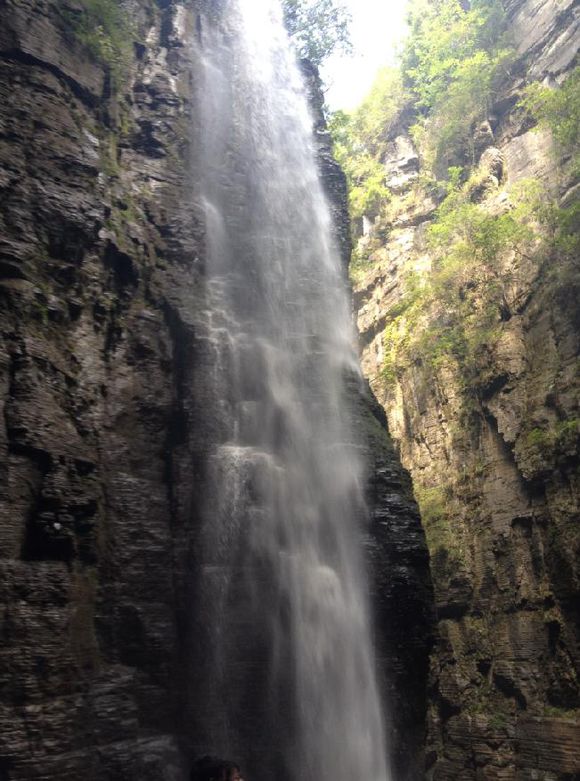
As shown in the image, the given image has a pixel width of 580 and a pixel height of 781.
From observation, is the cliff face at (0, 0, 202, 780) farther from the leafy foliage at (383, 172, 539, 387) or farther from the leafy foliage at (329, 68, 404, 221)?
the leafy foliage at (329, 68, 404, 221)

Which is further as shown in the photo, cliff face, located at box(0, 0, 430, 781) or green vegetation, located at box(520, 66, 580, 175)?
green vegetation, located at box(520, 66, 580, 175)

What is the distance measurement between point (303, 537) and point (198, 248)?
5337mm

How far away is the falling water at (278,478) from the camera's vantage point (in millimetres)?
7812

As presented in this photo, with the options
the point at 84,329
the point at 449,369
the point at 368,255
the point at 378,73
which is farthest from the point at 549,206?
the point at 378,73

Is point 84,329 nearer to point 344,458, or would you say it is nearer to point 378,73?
point 344,458

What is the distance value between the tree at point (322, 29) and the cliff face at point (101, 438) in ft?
36.9

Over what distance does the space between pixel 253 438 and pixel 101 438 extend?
2.42m

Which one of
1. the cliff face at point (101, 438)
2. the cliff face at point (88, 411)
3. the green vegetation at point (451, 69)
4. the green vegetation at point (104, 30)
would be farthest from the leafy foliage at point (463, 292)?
the green vegetation at point (104, 30)

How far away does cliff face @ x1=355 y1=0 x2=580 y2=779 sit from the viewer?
10836mm

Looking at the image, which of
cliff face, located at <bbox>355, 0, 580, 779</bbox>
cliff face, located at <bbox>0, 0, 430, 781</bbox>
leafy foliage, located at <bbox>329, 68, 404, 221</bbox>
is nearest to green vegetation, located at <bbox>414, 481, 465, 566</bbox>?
cliff face, located at <bbox>355, 0, 580, 779</bbox>

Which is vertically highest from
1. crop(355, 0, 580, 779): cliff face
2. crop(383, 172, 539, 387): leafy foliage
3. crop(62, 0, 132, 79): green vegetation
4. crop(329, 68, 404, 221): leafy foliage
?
crop(329, 68, 404, 221): leafy foliage

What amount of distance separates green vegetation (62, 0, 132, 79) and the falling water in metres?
1.88

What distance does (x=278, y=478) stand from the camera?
9.41 m

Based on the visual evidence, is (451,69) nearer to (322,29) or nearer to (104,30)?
(322,29)
